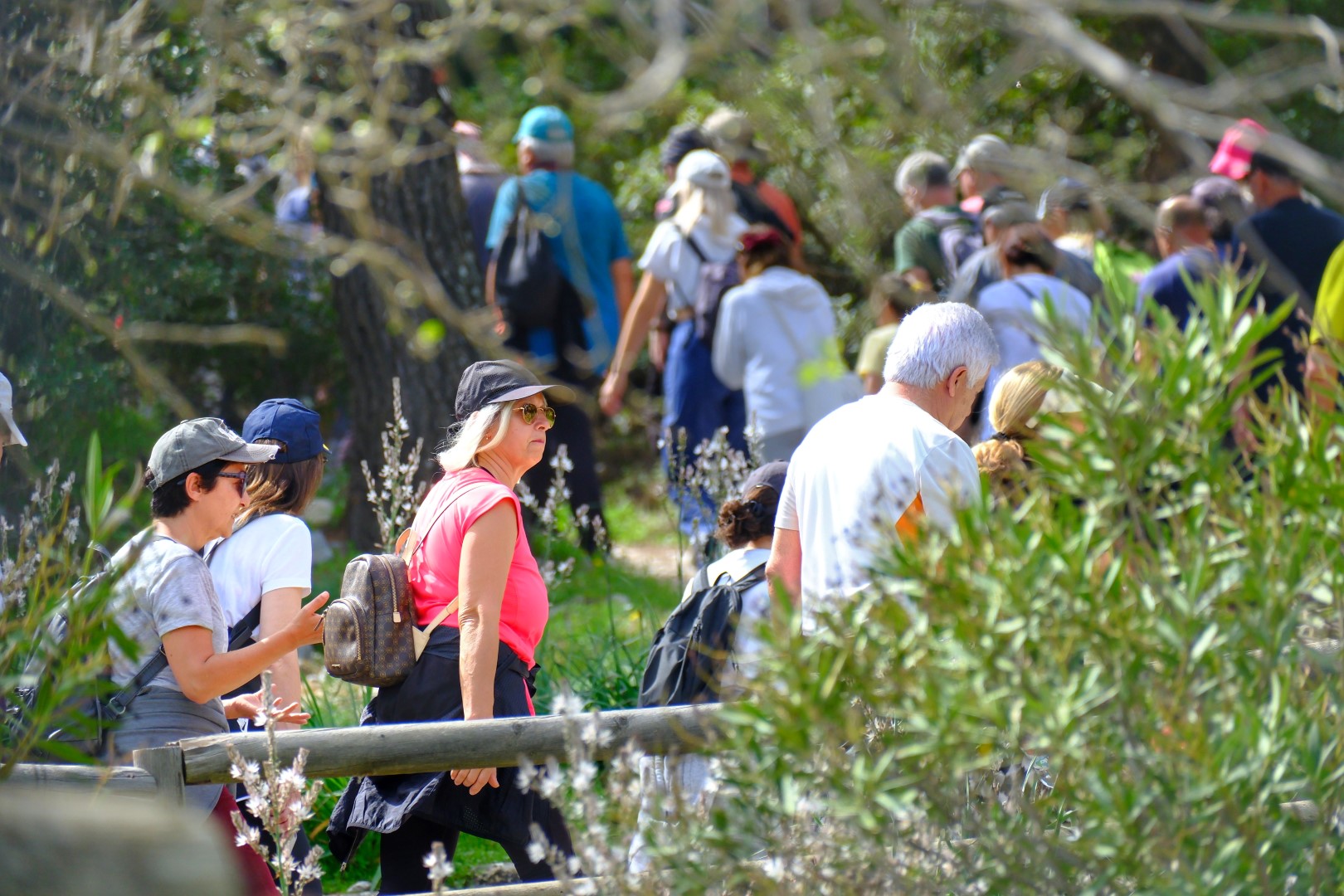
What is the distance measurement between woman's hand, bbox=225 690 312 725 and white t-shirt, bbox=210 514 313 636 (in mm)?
201

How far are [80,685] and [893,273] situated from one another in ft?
16.0

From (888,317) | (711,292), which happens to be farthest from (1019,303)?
(711,292)

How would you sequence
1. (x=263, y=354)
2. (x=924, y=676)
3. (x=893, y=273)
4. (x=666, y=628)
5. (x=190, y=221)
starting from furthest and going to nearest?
(x=263, y=354) → (x=190, y=221) → (x=893, y=273) → (x=666, y=628) → (x=924, y=676)

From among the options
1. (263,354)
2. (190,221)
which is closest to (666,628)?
(190,221)

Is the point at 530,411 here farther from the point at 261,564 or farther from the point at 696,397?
the point at 696,397

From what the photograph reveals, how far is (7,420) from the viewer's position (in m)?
3.84

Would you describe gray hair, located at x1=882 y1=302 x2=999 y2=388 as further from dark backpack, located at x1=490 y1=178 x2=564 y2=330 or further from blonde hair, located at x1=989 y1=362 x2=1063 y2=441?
Answer: dark backpack, located at x1=490 y1=178 x2=564 y2=330

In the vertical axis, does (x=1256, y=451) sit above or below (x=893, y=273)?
above

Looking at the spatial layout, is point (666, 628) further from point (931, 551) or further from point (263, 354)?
point (263, 354)

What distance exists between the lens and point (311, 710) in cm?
544

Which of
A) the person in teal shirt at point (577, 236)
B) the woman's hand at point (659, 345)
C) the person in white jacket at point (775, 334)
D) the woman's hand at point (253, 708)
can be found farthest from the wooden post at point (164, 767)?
the woman's hand at point (659, 345)

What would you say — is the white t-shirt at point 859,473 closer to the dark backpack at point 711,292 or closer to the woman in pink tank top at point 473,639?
the woman in pink tank top at point 473,639

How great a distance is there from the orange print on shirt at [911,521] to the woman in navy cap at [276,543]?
60.2 inches

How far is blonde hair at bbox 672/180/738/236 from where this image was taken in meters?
7.46
